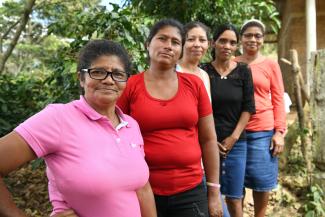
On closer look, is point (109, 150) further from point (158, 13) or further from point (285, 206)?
point (158, 13)

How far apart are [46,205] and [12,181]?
884 millimetres

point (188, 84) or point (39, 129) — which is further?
point (188, 84)

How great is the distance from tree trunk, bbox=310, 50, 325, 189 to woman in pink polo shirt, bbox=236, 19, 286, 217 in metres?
0.28

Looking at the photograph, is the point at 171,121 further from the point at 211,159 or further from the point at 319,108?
the point at 319,108

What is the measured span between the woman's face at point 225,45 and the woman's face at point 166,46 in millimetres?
730

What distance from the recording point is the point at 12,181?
4926 mm

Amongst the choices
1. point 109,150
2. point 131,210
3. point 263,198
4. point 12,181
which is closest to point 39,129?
point 109,150

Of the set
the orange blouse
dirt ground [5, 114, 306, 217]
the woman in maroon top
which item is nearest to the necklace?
the orange blouse

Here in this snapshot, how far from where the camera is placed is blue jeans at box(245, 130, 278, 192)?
2.86 metres

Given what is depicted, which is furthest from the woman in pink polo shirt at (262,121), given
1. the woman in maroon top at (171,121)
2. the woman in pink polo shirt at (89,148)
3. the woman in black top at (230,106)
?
the woman in pink polo shirt at (89,148)

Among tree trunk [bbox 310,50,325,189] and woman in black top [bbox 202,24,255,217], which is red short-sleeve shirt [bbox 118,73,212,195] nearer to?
woman in black top [bbox 202,24,255,217]

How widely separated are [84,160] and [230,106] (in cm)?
145

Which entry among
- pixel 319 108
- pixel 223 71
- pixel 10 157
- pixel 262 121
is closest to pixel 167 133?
pixel 10 157

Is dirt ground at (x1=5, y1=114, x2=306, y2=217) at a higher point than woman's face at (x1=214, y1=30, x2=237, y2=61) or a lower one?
lower
